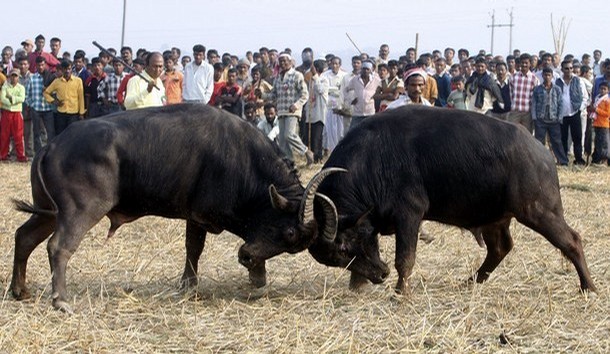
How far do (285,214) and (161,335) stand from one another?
1.46 m

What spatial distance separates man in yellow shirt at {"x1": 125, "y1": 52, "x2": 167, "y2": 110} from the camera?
448 inches

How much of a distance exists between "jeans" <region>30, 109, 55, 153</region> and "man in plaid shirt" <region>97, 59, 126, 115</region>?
1.51 m

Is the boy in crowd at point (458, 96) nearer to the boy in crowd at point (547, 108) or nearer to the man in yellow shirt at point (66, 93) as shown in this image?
the boy in crowd at point (547, 108)

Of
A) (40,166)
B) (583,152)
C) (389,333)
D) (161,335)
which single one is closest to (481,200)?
(389,333)

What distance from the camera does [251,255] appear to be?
6867 mm

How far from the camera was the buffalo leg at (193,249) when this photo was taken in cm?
741

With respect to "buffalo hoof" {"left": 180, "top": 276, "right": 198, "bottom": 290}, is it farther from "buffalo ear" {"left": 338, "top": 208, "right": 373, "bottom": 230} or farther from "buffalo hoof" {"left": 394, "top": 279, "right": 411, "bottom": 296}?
"buffalo hoof" {"left": 394, "top": 279, "right": 411, "bottom": 296}

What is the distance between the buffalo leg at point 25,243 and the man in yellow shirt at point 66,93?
11.0 meters

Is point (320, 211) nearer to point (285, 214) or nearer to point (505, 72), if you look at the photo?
point (285, 214)

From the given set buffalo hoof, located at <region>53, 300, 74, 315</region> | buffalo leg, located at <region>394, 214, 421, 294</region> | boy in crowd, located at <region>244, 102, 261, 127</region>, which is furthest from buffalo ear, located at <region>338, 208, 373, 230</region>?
boy in crowd, located at <region>244, 102, 261, 127</region>

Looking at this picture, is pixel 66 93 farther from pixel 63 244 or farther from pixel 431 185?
pixel 431 185

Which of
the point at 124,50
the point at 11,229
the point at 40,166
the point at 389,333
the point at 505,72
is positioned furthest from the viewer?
the point at 124,50

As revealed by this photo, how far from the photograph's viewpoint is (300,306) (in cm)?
664

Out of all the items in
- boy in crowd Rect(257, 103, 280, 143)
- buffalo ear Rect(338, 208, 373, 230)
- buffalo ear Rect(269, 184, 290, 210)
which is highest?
boy in crowd Rect(257, 103, 280, 143)
